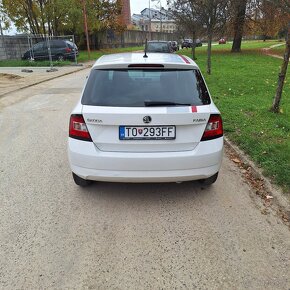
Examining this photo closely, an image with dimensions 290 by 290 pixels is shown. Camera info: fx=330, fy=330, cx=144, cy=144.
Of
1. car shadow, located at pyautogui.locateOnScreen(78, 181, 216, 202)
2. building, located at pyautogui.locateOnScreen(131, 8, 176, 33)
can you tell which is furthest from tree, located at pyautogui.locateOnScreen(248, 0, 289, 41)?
car shadow, located at pyautogui.locateOnScreen(78, 181, 216, 202)

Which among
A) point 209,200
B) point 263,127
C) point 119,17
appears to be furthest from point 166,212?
point 119,17

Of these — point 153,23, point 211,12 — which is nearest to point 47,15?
point 211,12

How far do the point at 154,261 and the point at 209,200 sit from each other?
4.35 ft

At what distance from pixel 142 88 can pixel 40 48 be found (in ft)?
80.0

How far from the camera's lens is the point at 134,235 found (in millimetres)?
3281

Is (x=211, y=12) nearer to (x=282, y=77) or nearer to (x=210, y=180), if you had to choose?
(x=282, y=77)

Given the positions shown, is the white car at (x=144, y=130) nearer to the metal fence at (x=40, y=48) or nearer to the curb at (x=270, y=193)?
Result: the curb at (x=270, y=193)

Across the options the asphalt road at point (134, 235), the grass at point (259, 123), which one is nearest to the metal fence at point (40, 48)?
the grass at point (259, 123)

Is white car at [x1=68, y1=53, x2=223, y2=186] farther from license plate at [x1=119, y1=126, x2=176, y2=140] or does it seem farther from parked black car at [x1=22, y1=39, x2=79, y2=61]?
parked black car at [x1=22, y1=39, x2=79, y2=61]

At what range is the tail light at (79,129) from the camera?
11.7 ft

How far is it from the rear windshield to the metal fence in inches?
850

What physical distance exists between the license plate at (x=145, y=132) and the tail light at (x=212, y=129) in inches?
15.5

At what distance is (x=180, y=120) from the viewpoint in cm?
347

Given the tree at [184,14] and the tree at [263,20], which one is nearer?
the tree at [184,14]
